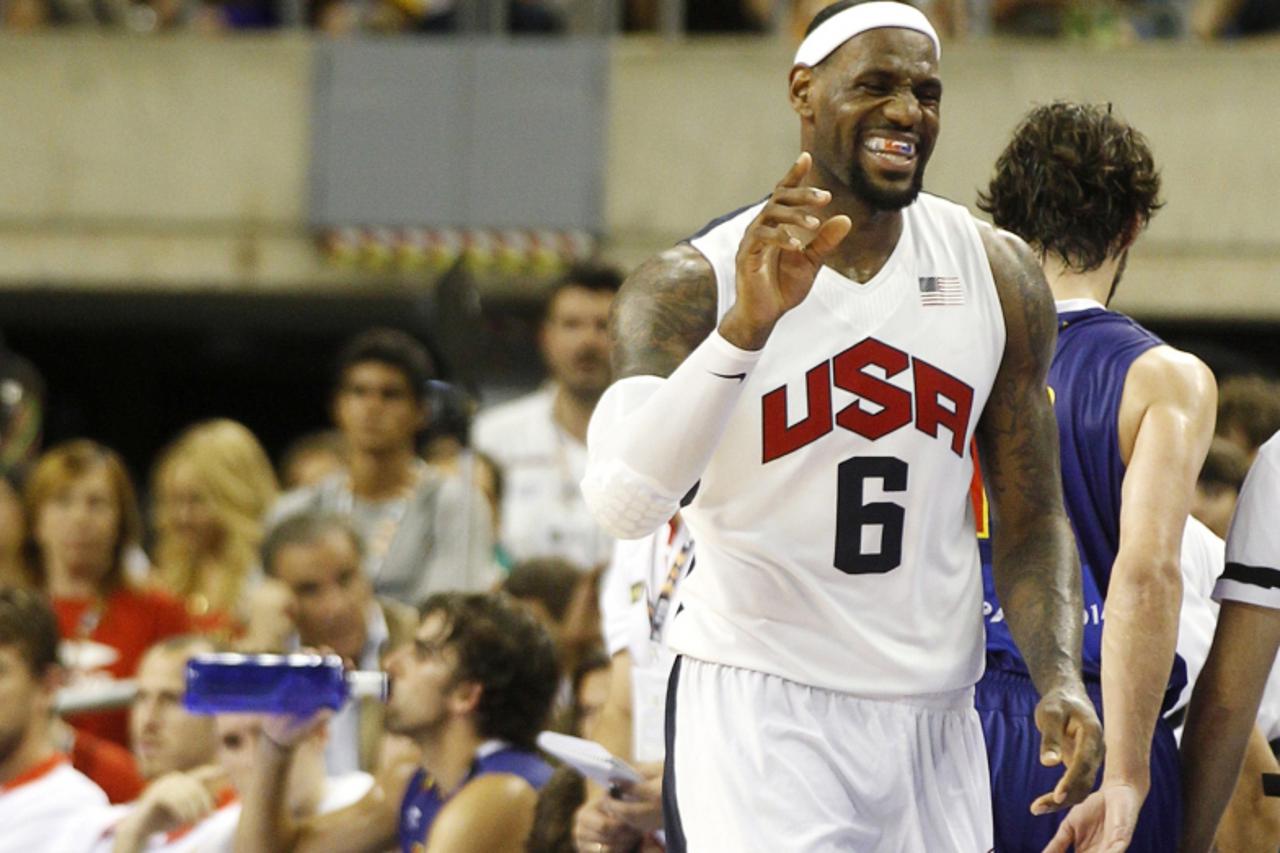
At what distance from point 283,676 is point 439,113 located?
28.2 feet

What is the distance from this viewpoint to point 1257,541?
4.48 meters

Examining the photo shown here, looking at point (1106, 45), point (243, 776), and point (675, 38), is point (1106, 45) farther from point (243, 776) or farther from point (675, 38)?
→ point (243, 776)

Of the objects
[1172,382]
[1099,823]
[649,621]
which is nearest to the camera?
[1099,823]

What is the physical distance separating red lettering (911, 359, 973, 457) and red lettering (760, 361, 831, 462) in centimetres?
19

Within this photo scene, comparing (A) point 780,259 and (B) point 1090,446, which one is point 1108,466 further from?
(A) point 780,259

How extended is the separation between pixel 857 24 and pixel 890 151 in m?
0.26

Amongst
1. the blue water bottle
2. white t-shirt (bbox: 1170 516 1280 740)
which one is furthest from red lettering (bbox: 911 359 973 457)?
the blue water bottle

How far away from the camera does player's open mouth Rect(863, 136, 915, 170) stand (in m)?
3.92

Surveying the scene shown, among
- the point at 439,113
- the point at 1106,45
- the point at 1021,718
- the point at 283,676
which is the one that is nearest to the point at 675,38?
the point at 439,113

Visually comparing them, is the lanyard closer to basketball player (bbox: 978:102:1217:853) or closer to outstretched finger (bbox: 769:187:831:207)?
basketball player (bbox: 978:102:1217:853)

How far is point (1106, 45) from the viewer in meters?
13.4

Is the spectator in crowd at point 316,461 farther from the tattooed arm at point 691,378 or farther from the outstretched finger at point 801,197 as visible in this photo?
the outstretched finger at point 801,197

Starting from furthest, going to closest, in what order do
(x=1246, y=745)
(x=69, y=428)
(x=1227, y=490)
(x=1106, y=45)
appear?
1. (x=69, y=428)
2. (x=1106, y=45)
3. (x=1227, y=490)
4. (x=1246, y=745)

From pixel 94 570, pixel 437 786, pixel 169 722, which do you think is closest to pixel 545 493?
pixel 94 570
